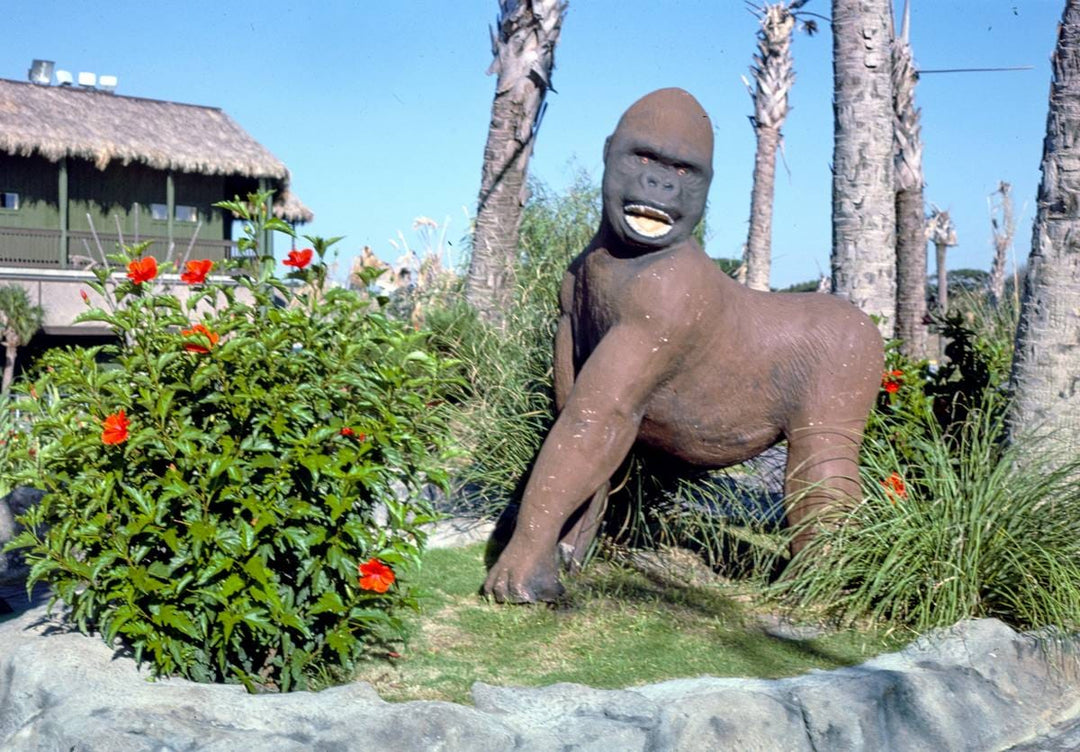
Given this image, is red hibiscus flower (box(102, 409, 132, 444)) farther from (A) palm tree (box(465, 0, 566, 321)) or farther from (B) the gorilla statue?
(A) palm tree (box(465, 0, 566, 321))

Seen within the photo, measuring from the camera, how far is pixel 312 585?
3521 mm

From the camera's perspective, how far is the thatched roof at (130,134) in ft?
64.0

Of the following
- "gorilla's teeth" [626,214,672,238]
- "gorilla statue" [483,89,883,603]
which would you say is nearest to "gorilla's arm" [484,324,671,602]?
"gorilla statue" [483,89,883,603]

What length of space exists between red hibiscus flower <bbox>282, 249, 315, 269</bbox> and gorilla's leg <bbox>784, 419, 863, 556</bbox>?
232 cm

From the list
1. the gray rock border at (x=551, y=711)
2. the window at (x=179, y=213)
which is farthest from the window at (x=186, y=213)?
the gray rock border at (x=551, y=711)

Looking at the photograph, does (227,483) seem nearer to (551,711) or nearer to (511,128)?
(551,711)

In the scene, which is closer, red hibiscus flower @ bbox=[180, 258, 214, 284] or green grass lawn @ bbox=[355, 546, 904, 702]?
red hibiscus flower @ bbox=[180, 258, 214, 284]

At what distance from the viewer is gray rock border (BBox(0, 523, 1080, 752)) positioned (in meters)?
3.00

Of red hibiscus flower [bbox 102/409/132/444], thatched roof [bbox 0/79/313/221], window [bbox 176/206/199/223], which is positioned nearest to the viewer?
red hibiscus flower [bbox 102/409/132/444]

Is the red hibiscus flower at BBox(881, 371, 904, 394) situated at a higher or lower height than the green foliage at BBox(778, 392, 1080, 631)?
higher

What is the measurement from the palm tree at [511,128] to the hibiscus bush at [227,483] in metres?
5.00

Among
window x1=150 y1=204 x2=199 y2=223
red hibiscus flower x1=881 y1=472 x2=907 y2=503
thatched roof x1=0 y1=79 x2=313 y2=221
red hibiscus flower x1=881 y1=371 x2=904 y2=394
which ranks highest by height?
thatched roof x1=0 y1=79 x2=313 y2=221

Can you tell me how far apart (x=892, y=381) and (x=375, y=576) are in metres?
3.43

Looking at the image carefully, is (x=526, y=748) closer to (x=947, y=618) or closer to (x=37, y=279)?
(x=947, y=618)
